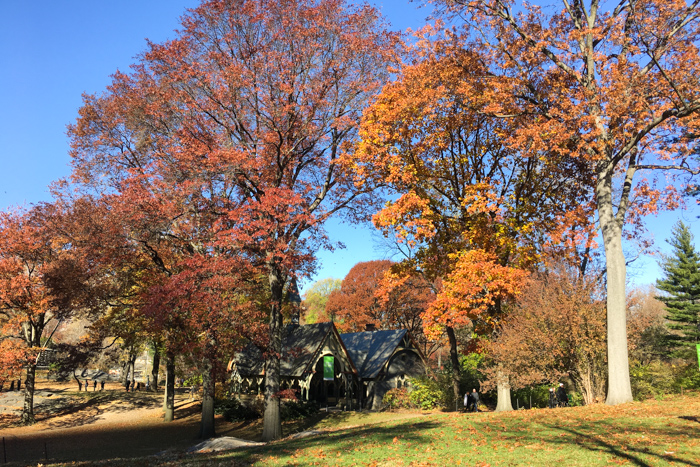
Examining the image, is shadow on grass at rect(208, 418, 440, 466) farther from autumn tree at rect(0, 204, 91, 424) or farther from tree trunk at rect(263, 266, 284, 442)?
autumn tree at rect(0, 204, 91, 424)

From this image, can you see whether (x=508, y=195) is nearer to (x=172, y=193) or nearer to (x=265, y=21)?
(x=265, y=21)

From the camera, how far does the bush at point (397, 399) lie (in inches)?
1089

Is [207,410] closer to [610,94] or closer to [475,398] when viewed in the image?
[475,398]

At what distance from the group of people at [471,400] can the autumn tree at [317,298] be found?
5091 centimetres

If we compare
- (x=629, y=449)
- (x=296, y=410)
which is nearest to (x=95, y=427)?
(x=296, y=410)

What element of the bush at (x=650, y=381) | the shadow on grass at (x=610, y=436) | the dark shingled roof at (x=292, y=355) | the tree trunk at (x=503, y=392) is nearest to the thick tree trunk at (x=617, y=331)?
the shadow on grass at (x=610, y=436)

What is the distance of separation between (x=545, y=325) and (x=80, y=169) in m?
21.9

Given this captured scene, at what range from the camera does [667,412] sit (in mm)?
11328

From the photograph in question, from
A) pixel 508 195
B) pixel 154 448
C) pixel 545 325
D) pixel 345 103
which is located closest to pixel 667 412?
pixel 545 325

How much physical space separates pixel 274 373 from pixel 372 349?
1528cm

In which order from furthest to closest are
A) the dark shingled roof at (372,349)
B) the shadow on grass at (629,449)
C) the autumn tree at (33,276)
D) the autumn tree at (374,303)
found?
the autumn tree at (374,303), the dark shingled roof at (372,349), the autumn tree at (33,276), the shadow on grass at (629,449)

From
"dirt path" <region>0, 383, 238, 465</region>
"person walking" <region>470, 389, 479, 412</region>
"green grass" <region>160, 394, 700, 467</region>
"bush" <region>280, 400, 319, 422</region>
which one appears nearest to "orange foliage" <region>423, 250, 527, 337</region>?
"green grass" <region>160, 394, 700, 467</region>

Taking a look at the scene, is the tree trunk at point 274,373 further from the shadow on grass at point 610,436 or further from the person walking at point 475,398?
the person walking at point 475,398

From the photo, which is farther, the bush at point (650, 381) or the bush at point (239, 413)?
the bush at point (239, 413)
